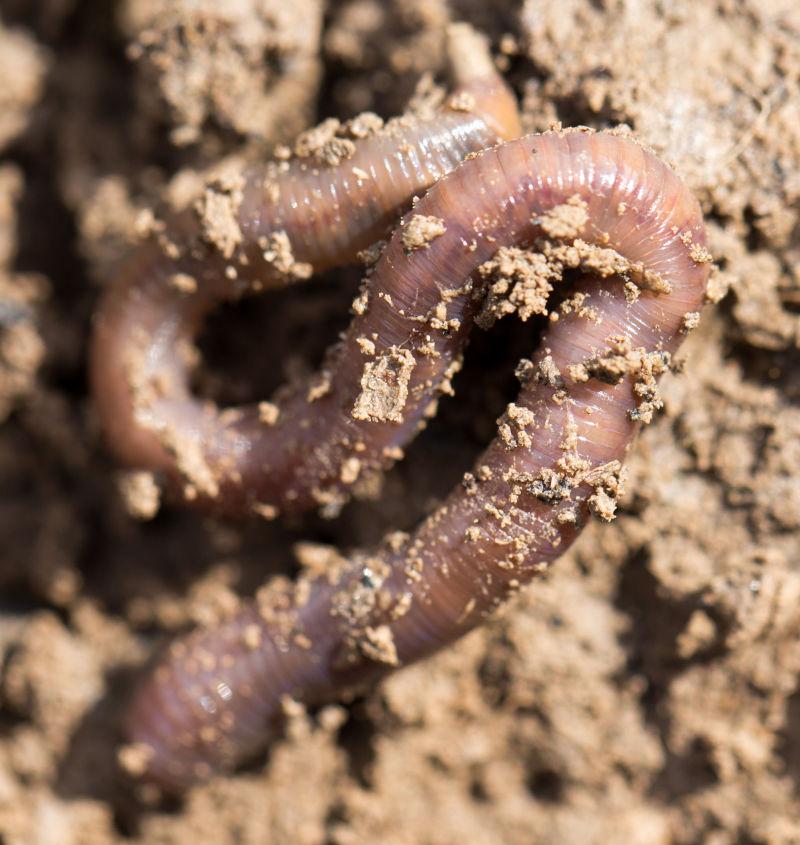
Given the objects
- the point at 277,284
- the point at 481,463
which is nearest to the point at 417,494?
the point at 481,463

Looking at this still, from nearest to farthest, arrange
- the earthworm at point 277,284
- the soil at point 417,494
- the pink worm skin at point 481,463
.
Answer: the pink worm skin at point 481,463
the earthworm at point 277,284
the soil at point 417,494

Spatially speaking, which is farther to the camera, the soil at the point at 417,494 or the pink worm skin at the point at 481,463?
the soil at the point at 417,494

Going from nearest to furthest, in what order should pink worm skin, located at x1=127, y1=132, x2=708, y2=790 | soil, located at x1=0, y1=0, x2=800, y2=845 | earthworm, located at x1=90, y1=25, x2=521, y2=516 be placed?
pink worm skin, located at x1=127, y1=132, x2=708, y2=790
earthworm, located at x1=90, y1=25, x2=521, y2=516
soil, located at x1=0, y1=0, x2=800, y2=845

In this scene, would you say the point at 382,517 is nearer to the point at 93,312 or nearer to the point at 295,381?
the point at 295,381

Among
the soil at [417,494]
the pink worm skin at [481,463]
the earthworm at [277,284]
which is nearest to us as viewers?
the pink worm skin at [481,463]

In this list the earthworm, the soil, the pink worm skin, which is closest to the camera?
the pink worm skin
